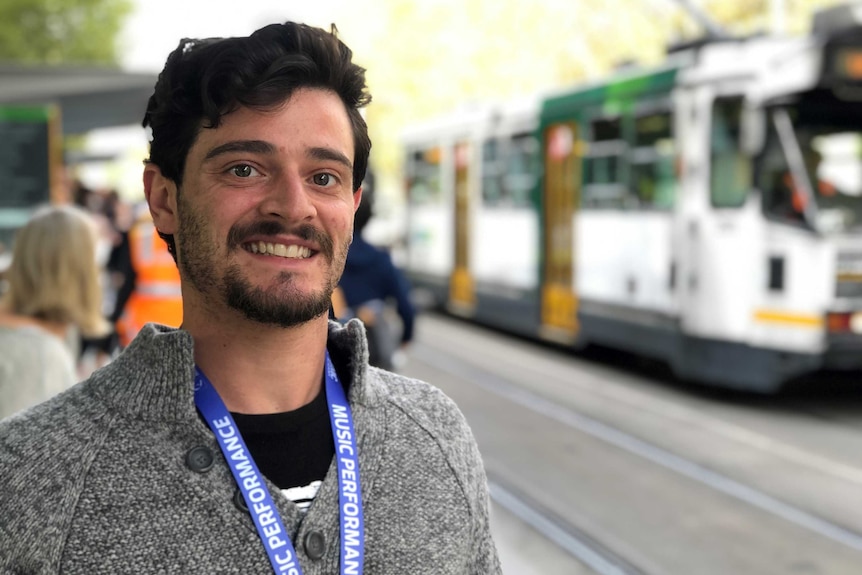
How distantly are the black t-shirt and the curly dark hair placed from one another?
1.19 ft

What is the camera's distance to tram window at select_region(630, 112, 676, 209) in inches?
438

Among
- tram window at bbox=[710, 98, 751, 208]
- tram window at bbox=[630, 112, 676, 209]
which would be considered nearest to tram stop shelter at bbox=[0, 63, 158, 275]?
tram window at bbox=[630, 112, 676, 209]

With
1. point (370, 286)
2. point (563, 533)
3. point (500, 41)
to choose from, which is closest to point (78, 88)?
point (370, 286)

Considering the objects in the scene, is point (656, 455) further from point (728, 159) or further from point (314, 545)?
point (314, 545)

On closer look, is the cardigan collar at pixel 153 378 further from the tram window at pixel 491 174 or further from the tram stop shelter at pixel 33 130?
the tram window at pixel 491 174

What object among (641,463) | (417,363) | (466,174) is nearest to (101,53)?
(466,174)

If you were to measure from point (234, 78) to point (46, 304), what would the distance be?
297 centimetres

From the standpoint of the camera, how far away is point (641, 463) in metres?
8.00

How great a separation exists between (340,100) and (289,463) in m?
0.52

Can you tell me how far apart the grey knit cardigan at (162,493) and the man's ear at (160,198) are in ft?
0.54

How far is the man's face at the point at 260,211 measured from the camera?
159cm

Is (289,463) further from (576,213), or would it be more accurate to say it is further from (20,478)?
(576,213)

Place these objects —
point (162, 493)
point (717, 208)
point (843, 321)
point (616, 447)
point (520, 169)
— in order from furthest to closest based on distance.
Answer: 1. point (520, 169)
2. point (717, 208)
3. point (843, 321)
4. point (616, 447)
5. point (162, 493)

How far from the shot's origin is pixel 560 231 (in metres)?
13.6
